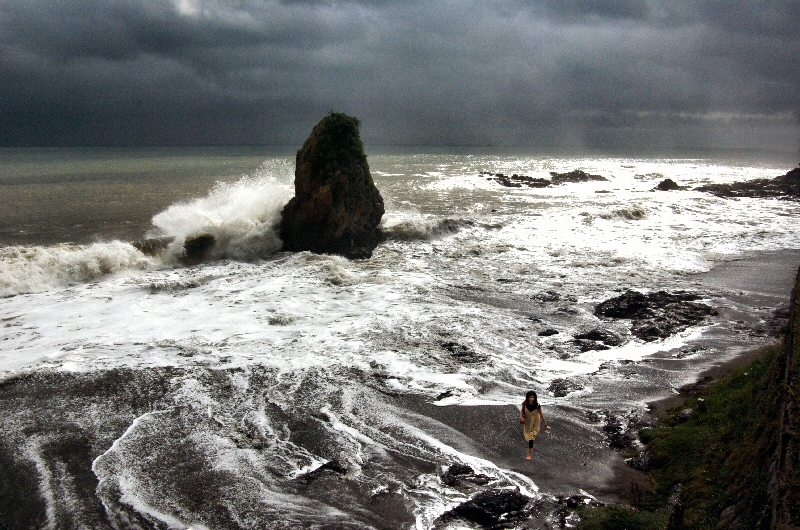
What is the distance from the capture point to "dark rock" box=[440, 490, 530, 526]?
648 centimetres

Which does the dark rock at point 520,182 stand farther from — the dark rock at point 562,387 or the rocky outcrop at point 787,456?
the rocky outcrop at point 787,456

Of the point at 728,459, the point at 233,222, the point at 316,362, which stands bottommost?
the point at 316,362

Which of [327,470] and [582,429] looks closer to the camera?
[327,470]

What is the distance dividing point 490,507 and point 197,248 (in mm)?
16058

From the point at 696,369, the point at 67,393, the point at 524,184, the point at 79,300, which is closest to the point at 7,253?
the point at 79,300

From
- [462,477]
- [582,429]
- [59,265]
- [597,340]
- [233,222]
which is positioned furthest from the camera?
[233,222]

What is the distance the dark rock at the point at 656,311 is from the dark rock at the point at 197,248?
1387cm

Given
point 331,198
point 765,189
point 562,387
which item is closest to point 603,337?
point 562,387

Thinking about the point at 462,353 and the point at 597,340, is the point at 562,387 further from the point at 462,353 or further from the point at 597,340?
the point at 597,340

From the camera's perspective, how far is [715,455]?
6680 mm

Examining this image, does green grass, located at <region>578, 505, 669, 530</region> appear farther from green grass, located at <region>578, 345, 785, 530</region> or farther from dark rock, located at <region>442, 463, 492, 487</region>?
dark rock, located at <region>442, 463, 492, 487</region>

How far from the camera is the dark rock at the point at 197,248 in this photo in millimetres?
19062

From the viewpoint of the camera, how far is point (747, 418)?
6.81 metres

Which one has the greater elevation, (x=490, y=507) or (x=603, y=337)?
(x=603, y=337)
